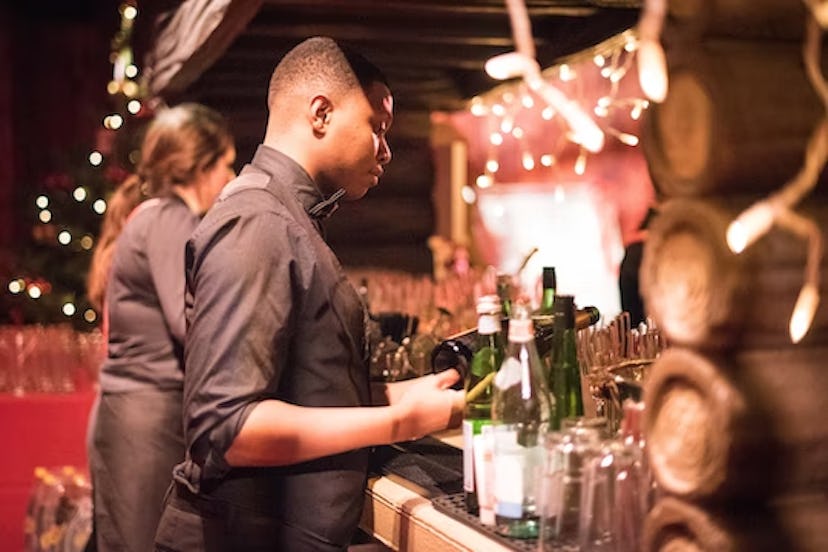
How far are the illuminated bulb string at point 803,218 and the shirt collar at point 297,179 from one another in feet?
2.98

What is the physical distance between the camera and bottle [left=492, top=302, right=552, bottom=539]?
154cm

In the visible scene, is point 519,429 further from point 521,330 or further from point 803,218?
point 803,218

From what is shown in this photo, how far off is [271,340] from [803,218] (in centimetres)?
84

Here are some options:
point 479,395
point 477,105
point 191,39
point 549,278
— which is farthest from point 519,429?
point 477,105

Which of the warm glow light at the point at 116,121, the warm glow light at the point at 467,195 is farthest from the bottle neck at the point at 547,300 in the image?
the warm glow light at the point at 116,121

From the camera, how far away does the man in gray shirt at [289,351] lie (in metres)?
1.57

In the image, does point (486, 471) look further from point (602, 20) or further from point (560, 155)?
point (560, 155)

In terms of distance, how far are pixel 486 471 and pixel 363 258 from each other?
3.07 meters

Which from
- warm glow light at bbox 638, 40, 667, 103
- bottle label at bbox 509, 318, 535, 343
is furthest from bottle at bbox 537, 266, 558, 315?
warm glow light at bbox 638, 40, 667, 103

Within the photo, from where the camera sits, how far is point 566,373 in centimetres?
180

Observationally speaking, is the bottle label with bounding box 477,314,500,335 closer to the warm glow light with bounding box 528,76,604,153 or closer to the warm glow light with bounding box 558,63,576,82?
the warm glow light with bounding box 528,76,604,153

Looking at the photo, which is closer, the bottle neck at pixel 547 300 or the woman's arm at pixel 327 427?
the woman's arm at pixel 327 427

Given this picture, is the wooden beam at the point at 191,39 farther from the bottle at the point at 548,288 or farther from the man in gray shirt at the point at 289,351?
the bottle at the point at 548,288

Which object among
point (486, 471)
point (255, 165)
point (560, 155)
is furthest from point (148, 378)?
point (560, 155)
